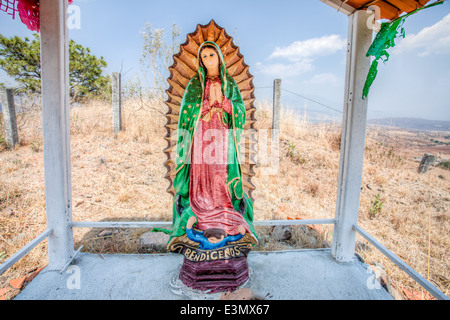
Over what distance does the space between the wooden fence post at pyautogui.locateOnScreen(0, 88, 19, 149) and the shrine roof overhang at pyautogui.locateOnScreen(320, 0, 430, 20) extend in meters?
6.10

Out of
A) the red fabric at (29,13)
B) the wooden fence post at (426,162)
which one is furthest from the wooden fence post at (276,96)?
the red fabric at (29,13)

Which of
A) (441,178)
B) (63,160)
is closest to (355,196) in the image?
(63,160)

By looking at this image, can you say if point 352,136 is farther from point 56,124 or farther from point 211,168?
point 56,124

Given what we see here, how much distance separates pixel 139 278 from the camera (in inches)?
96.5

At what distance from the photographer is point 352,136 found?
2.62 metres

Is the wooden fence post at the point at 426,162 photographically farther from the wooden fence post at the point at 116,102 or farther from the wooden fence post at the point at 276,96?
the wooden fence post at the point at 116,102

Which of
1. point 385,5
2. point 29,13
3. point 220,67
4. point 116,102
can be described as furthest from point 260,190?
point 29,13

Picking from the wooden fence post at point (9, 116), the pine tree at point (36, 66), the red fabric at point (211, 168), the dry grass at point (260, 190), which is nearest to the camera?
the red fabric at point (211, 168)

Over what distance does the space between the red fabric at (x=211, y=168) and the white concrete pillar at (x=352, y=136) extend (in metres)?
1.18

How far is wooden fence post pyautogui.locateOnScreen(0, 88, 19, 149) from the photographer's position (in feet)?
17.4

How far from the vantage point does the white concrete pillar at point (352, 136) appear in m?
2.52
